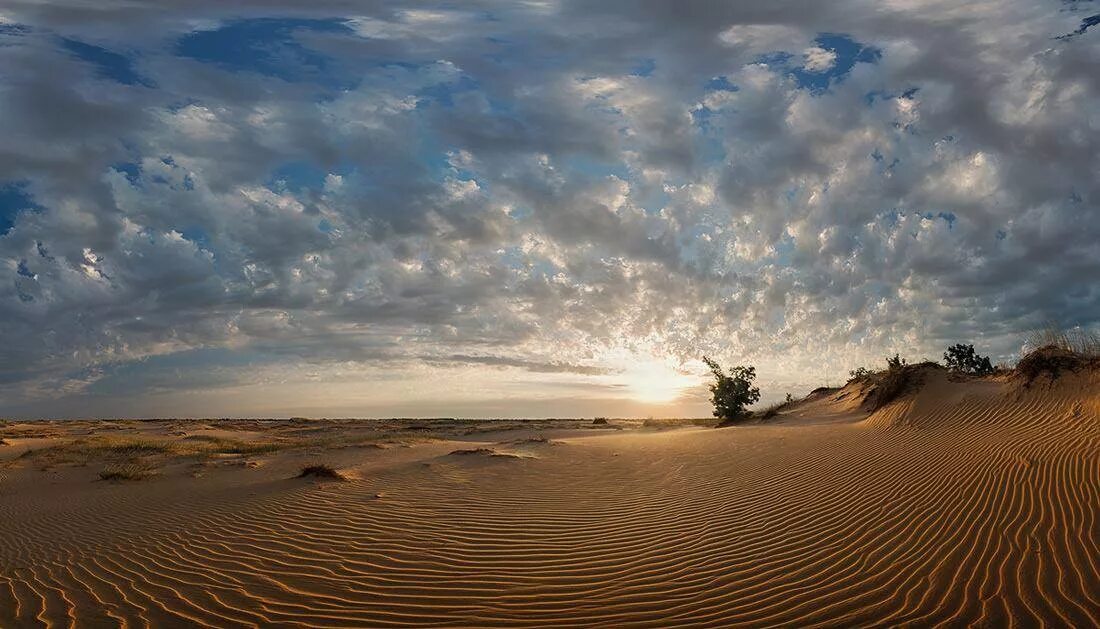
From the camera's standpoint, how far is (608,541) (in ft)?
27.4

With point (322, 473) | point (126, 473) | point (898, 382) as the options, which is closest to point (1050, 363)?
point (898, 382)

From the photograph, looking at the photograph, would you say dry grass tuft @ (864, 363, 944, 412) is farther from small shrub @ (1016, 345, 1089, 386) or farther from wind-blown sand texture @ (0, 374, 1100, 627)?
wind-blown sand texture @ (0, 374, 1100, 627)

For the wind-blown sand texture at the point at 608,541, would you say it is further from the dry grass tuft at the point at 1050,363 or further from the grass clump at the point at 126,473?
the dry grass tuft at the point at 1050,363

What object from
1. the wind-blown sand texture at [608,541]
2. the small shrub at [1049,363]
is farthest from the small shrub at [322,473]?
the small shrub at [1049,363]

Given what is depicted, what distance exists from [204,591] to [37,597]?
1.97m

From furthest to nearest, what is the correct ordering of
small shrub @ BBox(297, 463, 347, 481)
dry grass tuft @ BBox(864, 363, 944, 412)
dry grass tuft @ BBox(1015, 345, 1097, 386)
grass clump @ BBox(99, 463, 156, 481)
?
dry grass tuft @ BBox(864, 363, 944, 412) → dry grass tuft @ BBox(1015, 345, 1097, 386) → grass clump @ BBox(99, 463, 156, 481) → small shrub @ BBox(297, 463, 347, 481)

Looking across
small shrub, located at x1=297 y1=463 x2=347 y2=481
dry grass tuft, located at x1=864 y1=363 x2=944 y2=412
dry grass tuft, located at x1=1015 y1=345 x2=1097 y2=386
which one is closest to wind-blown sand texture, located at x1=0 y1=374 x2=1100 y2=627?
small shrub, located at x1=297 y1=463 x2=347 y2=481

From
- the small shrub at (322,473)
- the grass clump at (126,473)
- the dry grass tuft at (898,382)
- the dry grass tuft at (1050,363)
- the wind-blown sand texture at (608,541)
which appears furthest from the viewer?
the dry grass tuft at (898,382)

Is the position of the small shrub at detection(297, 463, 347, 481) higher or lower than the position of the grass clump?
higher

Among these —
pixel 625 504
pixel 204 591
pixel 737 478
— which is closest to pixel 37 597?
pixel 204 591

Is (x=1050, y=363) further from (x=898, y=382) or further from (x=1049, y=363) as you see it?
(x=898, y=382)

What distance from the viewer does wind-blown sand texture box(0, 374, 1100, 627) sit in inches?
240

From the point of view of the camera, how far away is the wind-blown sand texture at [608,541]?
240 inches

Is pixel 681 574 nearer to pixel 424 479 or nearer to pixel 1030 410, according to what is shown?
pixel 424 479
